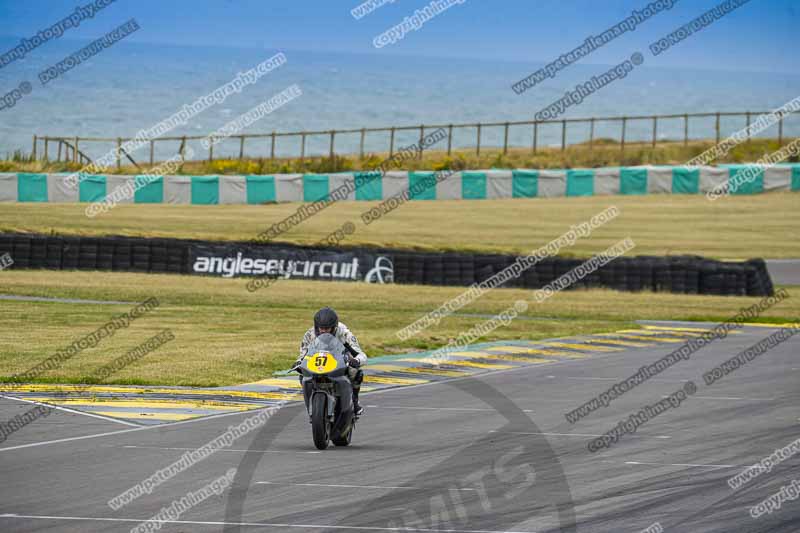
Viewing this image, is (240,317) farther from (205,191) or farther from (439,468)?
(205,191)

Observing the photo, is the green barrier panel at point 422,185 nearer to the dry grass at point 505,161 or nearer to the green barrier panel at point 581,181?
the dry grass at point 505,161

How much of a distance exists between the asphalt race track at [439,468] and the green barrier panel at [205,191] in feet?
115

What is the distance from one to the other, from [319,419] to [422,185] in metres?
40.5

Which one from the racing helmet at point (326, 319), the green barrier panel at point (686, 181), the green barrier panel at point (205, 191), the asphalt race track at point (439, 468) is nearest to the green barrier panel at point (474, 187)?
the green barrier panel at point (686, 181)

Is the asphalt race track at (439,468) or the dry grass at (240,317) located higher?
the dry grass at (240,317)

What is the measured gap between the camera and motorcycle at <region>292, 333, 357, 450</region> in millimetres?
12141

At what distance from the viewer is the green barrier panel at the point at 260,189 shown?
169 ft

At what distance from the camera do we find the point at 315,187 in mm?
51281

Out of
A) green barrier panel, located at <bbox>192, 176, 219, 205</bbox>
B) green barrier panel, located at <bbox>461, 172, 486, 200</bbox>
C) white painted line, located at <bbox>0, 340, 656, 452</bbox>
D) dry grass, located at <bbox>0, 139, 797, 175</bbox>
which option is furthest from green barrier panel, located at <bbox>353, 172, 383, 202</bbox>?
white painted line, located at <bbox>0, 340, 656, 452</bbox>

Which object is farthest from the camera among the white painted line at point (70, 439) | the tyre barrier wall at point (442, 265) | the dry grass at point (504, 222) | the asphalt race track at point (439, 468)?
the dry grass at point (504, 222)

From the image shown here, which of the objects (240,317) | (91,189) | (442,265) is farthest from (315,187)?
(240,317)

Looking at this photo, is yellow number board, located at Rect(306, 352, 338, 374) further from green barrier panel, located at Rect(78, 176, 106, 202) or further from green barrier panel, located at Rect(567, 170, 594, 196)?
green barrier panel, located at Rect(567, 170, 594, 196)

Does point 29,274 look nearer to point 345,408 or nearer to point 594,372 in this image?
point 594,372

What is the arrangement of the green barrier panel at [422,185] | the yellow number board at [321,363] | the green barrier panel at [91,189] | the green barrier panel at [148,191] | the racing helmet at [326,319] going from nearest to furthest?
the yellow number board at [321,363] < the racing helmet at [326,319] < the green barrier panel at [91,189] < the green barrier panel at [148,191] < the green barrier panel at [422,185]
